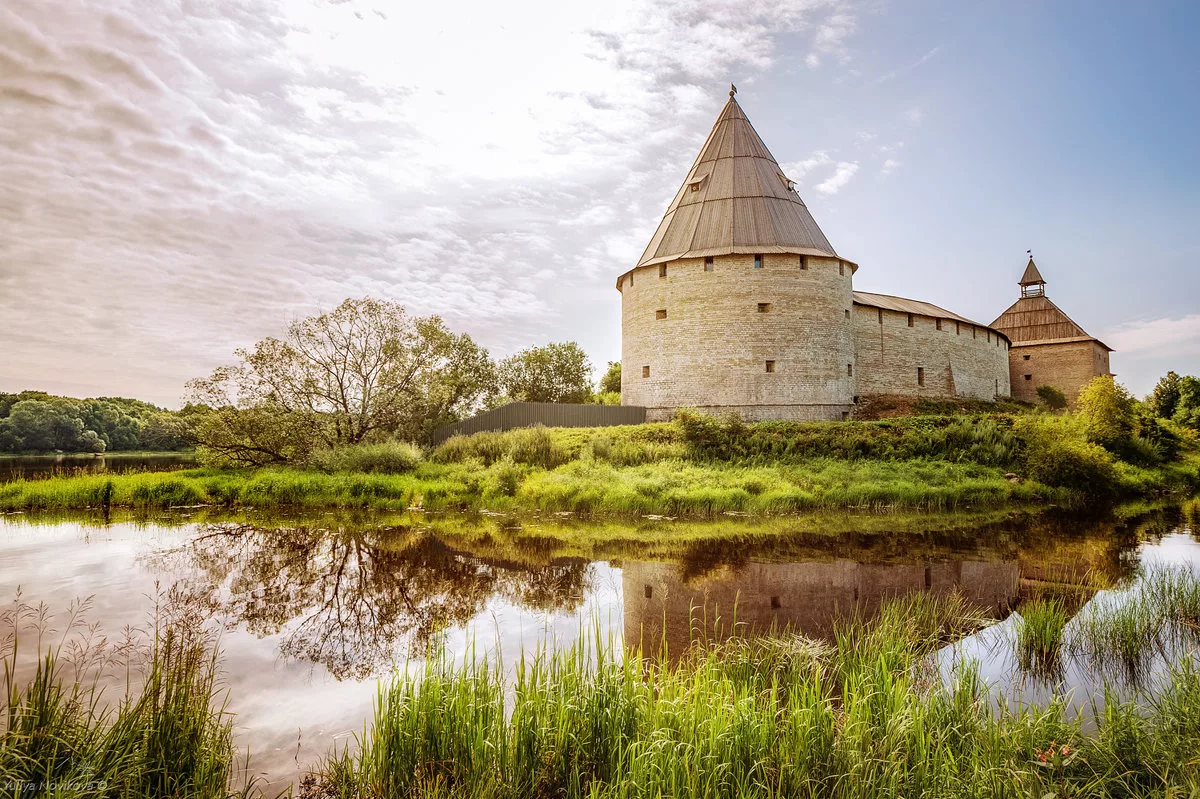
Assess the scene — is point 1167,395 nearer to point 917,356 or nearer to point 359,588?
point 917,356

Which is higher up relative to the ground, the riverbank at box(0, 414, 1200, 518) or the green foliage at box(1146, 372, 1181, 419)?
the green foliage at box(1146, 372, 1181, 419)

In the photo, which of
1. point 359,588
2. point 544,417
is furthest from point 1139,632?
point 544,417

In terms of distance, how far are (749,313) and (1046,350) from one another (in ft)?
85.5

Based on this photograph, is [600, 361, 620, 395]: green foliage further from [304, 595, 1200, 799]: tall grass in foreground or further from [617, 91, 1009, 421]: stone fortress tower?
[304, 595, 1200, 799]: tall grass in foreground

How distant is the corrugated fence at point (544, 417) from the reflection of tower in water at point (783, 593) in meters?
13.4

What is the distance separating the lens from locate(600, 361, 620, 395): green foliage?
42969 mm

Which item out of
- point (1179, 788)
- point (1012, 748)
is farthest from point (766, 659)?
point (1179, 788)

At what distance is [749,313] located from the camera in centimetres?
2423

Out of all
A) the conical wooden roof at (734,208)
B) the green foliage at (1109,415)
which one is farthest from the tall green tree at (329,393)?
the green foliage at (1109,415)

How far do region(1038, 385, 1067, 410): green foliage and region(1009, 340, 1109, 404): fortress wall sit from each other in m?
0.34

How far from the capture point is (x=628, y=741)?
337 cm

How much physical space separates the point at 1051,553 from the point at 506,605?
335 inches

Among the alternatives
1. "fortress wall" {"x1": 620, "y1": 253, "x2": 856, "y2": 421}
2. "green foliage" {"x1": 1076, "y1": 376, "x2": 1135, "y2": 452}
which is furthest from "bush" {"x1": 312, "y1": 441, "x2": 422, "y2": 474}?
"green foliage" {"x1": 1076, "y1": 376, "x2": 1135, "y2": 452}

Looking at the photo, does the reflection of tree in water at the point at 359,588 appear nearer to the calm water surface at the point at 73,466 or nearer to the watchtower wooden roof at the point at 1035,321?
the calm water surface at the point at 73,466
